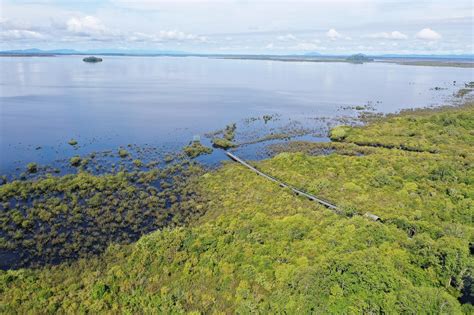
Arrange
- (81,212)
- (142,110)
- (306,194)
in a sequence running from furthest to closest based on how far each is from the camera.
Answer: (142,110)
(306,194)
(81,212)

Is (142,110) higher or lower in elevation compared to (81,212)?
higher

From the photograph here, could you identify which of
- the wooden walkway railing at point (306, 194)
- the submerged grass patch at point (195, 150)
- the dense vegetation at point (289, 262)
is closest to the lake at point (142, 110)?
the submerged grass patch at point (195, 150)

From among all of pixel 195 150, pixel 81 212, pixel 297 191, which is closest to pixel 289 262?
pixel 297 191

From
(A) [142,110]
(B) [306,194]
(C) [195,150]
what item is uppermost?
(A) [142,110]

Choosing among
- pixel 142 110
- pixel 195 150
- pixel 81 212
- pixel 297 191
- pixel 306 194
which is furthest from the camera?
pixel 142 110

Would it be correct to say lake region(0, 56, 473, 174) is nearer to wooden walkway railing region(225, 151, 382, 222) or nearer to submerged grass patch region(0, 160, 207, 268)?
wooden walkway railing region(225, 151, 382, 222)

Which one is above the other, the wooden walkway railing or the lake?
the lake

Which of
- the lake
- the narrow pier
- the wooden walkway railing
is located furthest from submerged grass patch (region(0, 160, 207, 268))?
the lake

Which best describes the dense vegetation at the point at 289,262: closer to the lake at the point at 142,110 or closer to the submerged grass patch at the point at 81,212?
the submerged grass patch at the point at 81,212

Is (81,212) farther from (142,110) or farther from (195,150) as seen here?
(142,110)

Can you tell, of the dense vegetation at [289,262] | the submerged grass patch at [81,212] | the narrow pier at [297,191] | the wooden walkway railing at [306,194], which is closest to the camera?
the dense vegetation at [289,262]
